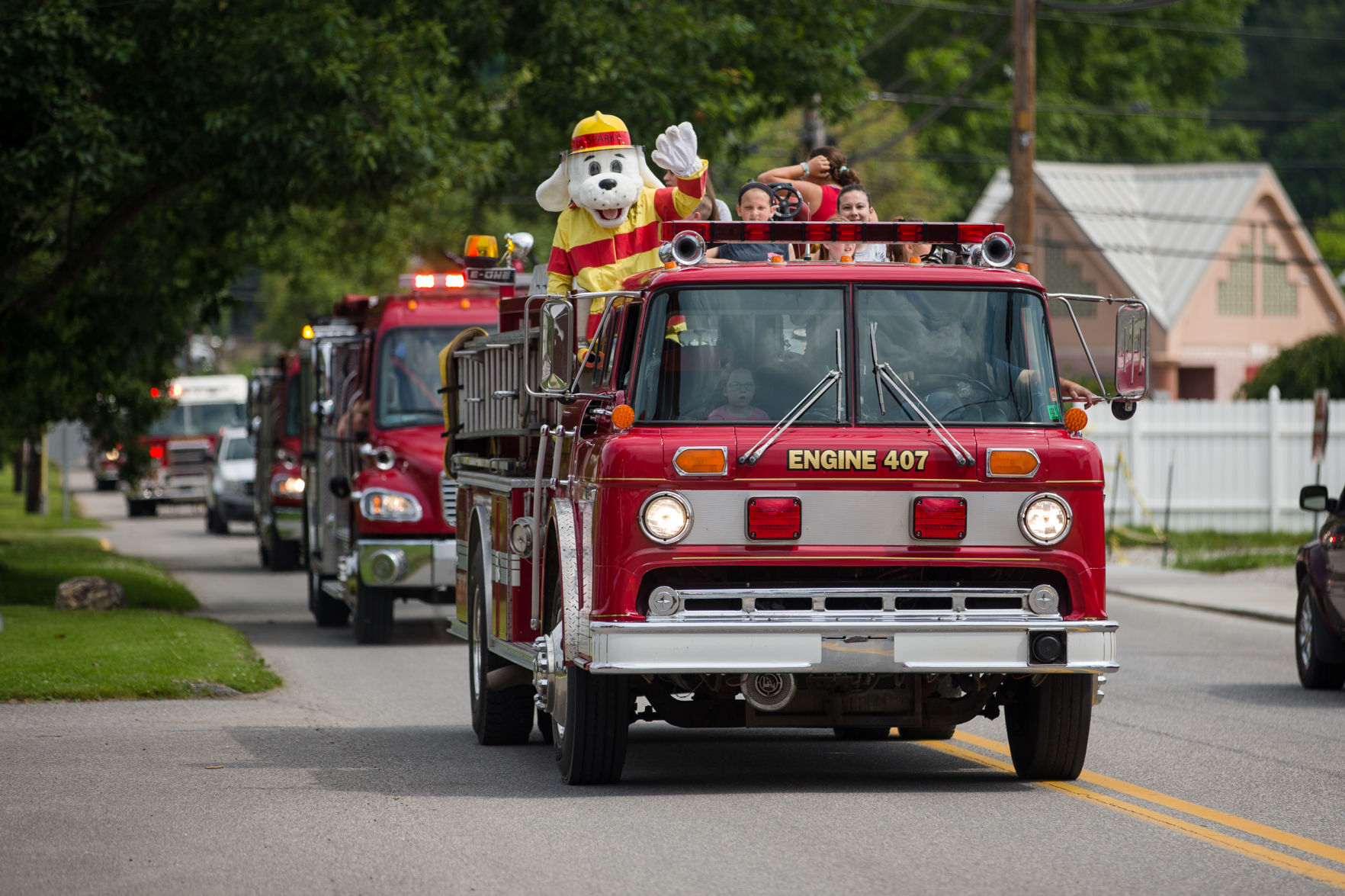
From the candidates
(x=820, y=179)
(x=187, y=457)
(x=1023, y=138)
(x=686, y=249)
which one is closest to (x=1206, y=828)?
(x=686, y=249)

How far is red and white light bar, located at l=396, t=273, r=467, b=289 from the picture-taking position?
17391 millimetres

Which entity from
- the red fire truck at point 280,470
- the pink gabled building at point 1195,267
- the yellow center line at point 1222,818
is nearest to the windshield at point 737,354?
the yellow center line at point 1222,818

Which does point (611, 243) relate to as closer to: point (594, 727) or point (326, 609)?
point (594, 727)

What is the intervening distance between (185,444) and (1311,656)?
3576 cm

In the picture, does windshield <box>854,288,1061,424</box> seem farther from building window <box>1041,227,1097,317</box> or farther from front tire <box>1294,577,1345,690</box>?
building window <box>1041,227,1097,317</box>

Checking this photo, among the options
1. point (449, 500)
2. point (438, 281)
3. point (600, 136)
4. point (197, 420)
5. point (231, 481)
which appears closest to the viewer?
point (600, 136)

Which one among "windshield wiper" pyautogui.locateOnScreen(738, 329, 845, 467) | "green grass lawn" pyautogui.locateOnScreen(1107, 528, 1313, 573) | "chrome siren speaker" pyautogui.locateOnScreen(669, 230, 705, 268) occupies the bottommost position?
"green grass lawn" pyautogui.locateOnScreen(1107, 528, 1313, 573)

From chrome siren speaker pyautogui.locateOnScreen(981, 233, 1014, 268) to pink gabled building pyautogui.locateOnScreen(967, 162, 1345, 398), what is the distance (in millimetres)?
41280

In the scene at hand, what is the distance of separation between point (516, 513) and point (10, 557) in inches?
654

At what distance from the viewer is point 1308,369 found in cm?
3738

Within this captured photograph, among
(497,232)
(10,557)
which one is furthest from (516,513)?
(497,232)

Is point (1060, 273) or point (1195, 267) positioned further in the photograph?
point (1060, 273)

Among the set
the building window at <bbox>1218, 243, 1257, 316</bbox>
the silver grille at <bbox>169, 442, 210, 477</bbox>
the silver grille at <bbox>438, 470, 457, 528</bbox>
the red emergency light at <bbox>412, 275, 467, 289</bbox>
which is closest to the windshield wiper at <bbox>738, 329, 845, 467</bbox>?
the silver grille at <bbox>438, 470, 457, 528</bbox>

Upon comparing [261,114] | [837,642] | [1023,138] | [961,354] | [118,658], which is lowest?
[118,658]
